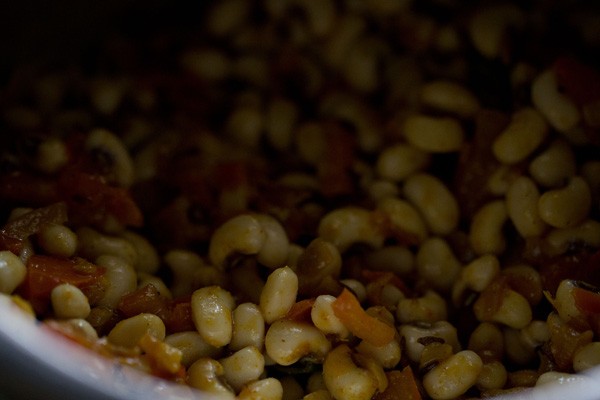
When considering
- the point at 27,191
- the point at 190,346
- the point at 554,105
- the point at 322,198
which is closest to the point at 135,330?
the point at 190,346

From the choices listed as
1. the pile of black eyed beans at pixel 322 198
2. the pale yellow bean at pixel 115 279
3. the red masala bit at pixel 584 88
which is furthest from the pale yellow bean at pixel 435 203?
the pale yellow bean at pixel 115 279

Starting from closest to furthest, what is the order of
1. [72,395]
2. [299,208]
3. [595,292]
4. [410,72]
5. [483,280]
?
[72,395]
[595,292]
[483,280]
[299,208]
[410,72]

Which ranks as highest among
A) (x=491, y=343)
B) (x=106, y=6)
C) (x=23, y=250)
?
(x=106, y=6)

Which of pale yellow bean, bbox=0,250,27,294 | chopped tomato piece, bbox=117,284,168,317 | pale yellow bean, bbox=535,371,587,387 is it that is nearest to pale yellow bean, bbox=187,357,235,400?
chopped tomato piece, bbox=117,284,168,317

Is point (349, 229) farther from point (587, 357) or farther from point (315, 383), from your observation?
point (587, 357)

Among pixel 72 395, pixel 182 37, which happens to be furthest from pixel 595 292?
pixel 182 37

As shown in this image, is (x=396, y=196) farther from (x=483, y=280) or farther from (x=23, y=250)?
(x=23, y=250)

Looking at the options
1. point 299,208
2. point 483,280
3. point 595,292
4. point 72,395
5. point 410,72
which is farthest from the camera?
point 410,72
